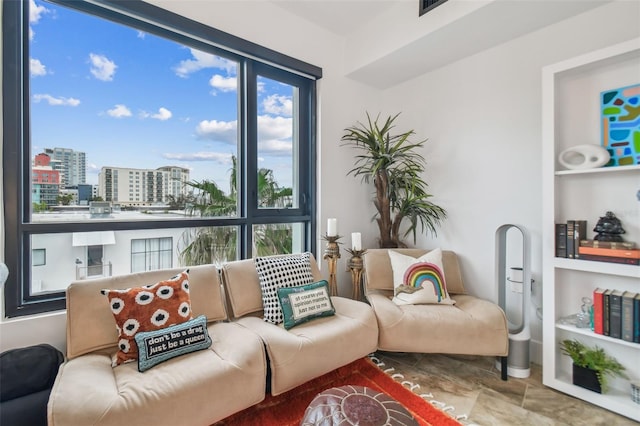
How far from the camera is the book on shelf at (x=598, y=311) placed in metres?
1.81

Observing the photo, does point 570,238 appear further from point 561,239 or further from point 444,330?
point 444,330

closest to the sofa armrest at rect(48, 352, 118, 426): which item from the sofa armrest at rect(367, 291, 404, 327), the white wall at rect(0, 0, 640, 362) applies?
the white wall at rect(0, 0, 640, 362)

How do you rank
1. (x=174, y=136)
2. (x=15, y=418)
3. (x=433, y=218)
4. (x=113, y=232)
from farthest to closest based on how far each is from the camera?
1. (x=433, y=218)
2. (x=174, y=136)
3. (x=113, y=232)
4. (x=15, y=418)

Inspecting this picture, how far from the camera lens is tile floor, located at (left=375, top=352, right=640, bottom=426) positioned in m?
1.67

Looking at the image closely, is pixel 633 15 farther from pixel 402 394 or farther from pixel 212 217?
pixel 212 217

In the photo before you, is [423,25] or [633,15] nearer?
[633,15]

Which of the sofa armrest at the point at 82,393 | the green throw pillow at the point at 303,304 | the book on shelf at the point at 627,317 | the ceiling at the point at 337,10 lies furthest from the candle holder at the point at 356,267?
the ceiling at the point at 337,10

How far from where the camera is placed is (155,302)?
5.36 feet

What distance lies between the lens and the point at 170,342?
5.02 feet

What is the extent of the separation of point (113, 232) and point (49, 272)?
0.41m

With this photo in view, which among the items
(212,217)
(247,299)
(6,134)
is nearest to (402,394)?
(247,299)

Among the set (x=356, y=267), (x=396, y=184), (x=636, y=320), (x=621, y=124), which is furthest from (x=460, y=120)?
(x=636, y=320)

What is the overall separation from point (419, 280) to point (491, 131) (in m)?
1.46

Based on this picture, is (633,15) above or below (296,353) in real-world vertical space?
above
